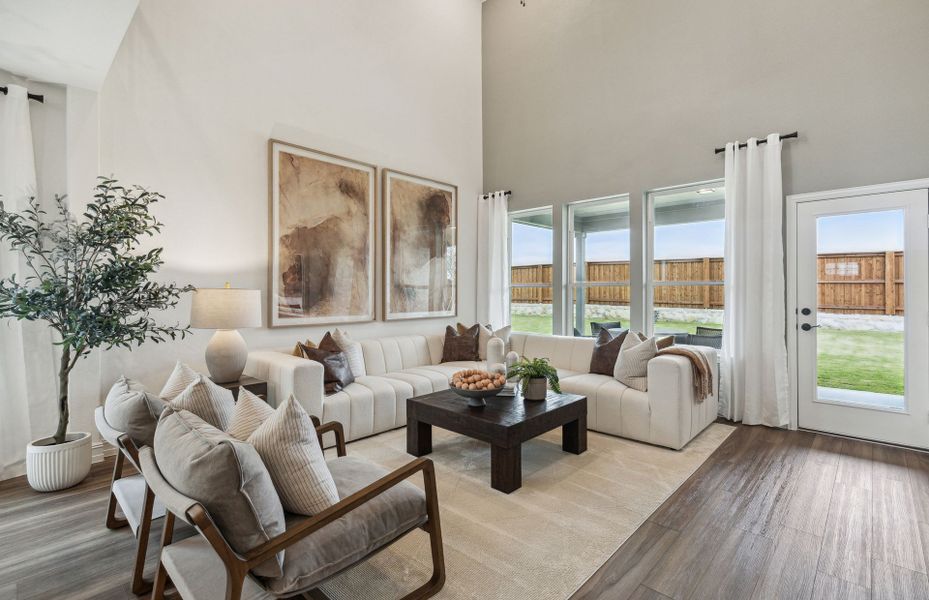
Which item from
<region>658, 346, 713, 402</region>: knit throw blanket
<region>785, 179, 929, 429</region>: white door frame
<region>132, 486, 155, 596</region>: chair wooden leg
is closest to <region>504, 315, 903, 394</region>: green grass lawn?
<region>785, 179, 929, 429</region>: white door frame

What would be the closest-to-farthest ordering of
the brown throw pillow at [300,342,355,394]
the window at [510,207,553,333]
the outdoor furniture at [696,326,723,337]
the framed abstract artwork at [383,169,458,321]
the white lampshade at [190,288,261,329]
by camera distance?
the white lampshade at [190,288,261,329] < the brown throw pillow at [300,342,355,394] < the outdoor furniture at [696,326,723,337] < the framed abstract artwork at [383,169,458,321] < the window at [510,207,553,333]

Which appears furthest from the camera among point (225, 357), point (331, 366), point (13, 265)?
point (331, 366)

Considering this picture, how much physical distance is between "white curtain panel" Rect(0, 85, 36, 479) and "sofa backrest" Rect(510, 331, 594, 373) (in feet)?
13.8

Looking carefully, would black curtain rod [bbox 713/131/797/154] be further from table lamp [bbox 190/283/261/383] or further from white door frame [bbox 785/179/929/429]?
table lamp [bbox 190/283/261/383]

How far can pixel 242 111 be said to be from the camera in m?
4.06

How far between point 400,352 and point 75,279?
2.80m

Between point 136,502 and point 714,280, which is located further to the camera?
point 714,280

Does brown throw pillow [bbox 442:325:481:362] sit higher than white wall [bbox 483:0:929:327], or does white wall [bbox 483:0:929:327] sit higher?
white wall [bbox 483:0:929:327]

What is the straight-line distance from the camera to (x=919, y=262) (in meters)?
3.52

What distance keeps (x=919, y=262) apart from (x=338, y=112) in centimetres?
531

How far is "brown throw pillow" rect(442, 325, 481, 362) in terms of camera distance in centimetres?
509

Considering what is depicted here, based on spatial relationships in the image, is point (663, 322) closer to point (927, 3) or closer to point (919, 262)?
point (919, 262)

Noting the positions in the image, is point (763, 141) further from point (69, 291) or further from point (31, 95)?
point (31, 95)

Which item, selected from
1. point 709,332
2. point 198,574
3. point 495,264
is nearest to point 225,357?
point 198,574
